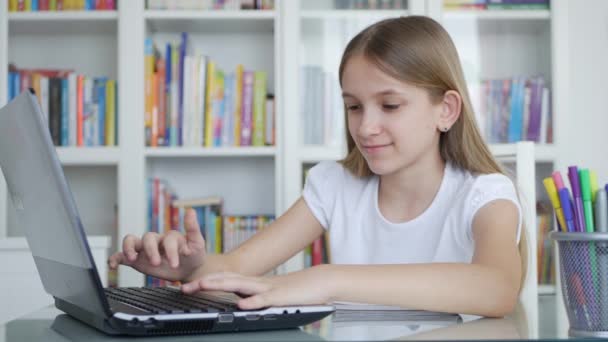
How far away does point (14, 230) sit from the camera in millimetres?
2451

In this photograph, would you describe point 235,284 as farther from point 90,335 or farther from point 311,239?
point 311,239

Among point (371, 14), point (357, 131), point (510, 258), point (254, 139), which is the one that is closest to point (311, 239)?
point (357, 131)

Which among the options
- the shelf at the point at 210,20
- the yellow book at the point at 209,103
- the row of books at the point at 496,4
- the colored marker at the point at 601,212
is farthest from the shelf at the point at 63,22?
the colored marker at the point at 601,212

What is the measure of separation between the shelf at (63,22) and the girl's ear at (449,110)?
1406 mm

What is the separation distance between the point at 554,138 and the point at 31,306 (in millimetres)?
1590

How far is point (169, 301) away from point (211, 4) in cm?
176

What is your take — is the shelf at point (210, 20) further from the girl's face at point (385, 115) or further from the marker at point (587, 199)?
the marker at point (587, 199)

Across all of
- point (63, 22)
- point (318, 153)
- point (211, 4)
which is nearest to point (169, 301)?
point (318, 153)

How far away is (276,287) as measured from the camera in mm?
773

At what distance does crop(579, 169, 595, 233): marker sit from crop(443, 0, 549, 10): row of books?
58.9 inches

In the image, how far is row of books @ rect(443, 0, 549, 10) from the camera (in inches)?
95.2

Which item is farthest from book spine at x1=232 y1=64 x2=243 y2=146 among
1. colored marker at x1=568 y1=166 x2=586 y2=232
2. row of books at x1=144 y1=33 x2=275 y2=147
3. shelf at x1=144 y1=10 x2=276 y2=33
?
colored marker at x1=568 y1=166 x2=586 y2=232

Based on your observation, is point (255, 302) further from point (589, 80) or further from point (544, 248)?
point (589, 80)

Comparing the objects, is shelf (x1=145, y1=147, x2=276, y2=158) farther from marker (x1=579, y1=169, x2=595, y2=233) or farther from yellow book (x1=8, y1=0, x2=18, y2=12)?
marker (x1=579, y1=169, x2=595, y2=233)
